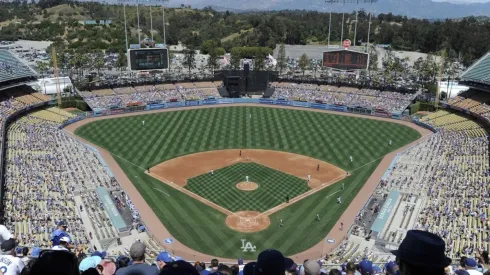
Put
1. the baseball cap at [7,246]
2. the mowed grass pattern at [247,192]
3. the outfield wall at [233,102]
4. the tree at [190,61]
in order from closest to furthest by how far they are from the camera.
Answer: the baseball cap at [7,246] → the mowed grass pattern at [247,192] → the outfield wall at [233,102] → the tree at [190,61]

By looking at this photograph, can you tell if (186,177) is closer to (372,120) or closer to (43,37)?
(372,120)

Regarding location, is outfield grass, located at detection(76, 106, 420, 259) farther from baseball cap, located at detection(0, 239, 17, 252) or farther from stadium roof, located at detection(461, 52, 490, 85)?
baseball cap, located at detection(0, 239, 17, 252)

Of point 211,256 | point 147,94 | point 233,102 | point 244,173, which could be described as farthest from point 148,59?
point 211,256

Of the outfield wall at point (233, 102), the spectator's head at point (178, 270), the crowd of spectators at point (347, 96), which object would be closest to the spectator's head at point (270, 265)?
the spectator's head at point (178, 270)

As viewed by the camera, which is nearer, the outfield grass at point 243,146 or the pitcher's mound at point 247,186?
the outfield grass at point 243,146

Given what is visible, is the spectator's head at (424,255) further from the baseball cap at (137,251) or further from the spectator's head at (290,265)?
the baseball cap at (137,251)

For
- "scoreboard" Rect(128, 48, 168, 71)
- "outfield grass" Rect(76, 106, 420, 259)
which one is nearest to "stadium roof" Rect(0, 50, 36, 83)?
"outfield grass" Rect(76, 106, 420, 259)
